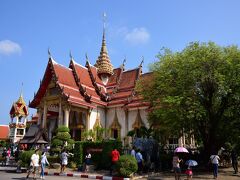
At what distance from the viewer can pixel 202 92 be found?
17391 millimetres

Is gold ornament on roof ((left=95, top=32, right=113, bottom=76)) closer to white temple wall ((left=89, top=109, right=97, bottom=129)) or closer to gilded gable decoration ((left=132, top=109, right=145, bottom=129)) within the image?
white temple wall ((left=89, top=109, right=97, bottom=129))

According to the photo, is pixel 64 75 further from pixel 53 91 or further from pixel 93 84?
pixel 93 84

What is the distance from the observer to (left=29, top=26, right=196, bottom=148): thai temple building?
26125 mm

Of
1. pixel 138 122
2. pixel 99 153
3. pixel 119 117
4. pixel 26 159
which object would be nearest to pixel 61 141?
pixel 99 153

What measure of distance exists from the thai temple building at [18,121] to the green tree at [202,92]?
31.3 meters

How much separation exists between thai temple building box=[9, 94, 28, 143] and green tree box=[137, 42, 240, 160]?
31343 millimetres

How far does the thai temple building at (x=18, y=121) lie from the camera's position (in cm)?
4397

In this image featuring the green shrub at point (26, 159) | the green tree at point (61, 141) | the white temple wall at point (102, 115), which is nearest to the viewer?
the green shrub at point (26, 159)

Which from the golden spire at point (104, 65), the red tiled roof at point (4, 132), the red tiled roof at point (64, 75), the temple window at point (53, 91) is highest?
the golden spire at point (104, 65)

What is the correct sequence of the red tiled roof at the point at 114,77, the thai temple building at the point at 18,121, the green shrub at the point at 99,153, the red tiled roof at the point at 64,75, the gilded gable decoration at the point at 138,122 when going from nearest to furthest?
the green shrub at the point at 99,153, the red tiled roof at the point at 64,75, the gilded gable decoration at the point at 138,122, the red tiled roof at the point at 114,77, the thai temple building at the point at 18,121

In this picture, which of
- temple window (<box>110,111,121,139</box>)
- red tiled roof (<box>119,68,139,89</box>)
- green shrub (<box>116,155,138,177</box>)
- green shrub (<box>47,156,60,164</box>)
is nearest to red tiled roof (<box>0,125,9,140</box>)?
red tiled roof (<box>119,68,139,89</box>)

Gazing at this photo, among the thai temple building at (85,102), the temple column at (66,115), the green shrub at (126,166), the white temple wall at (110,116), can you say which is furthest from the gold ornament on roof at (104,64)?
the green shrub at (126,166)

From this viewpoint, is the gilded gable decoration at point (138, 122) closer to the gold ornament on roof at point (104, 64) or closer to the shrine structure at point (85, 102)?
the shrine structure at point (85, 102)

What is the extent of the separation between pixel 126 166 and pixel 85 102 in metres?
14.0
